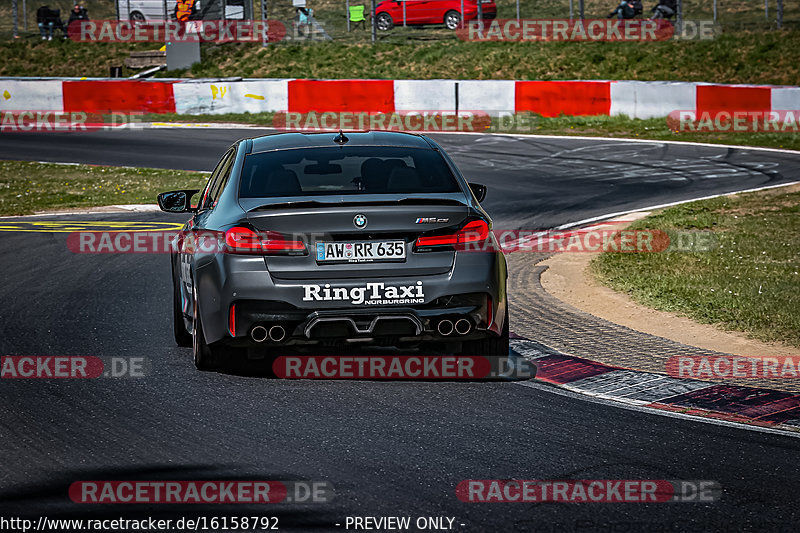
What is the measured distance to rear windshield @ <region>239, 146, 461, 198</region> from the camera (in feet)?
24.3

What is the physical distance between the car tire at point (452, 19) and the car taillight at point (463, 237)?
3514 centimetres

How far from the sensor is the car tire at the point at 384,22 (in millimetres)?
42906

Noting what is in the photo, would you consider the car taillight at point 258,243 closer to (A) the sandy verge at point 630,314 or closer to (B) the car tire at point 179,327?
(B) the car tire at point 179,327

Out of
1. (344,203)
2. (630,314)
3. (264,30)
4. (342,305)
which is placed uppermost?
(264,30)

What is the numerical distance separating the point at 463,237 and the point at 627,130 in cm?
2110

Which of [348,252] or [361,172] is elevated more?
[361,172]

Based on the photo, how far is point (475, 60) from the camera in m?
38.3

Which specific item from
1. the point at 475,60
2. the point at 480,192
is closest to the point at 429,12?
the point at 475,60

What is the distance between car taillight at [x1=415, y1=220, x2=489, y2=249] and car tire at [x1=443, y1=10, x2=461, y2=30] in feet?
115

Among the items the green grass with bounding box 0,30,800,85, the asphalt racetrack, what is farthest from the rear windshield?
the green grass with bounding box 0,30,800,85

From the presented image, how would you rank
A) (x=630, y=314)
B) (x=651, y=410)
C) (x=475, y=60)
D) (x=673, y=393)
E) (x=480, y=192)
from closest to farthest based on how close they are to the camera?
(x=651, y=410), (x=673, y=393), (x=480, y=192), (x=630, y=314), (x=475, y=60)

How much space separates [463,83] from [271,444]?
25254 mm

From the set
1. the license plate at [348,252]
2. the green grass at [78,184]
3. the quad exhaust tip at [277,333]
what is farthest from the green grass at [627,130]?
the quad exhaust tip at [277,333]

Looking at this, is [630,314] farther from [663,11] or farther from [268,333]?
[663,11]
